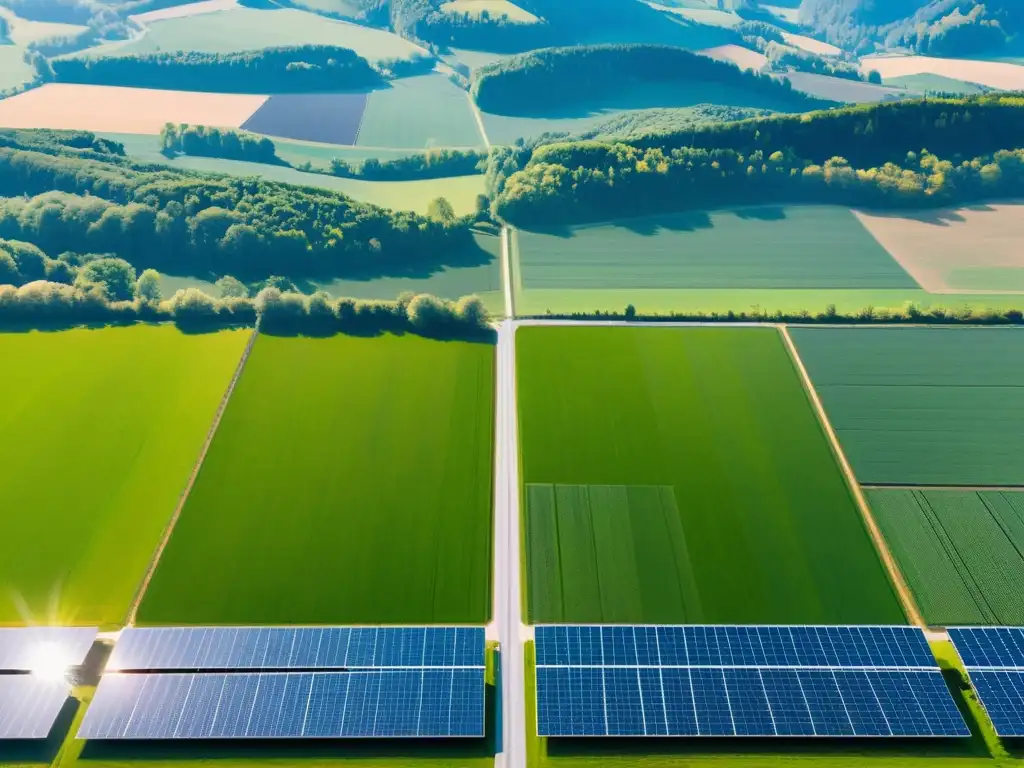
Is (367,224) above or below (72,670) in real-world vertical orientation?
above

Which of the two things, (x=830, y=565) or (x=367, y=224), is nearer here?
(x=830, y=565)

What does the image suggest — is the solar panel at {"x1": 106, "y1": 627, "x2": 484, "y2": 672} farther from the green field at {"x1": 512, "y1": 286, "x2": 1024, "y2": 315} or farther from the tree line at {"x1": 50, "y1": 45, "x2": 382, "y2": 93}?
the tree line at {"x1": 50, "y1": 45, "x2": 382, "y2": 93}

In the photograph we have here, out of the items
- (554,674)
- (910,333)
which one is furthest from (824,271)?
(554,674)

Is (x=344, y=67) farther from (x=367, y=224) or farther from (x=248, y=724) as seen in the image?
(x=248, y=724)

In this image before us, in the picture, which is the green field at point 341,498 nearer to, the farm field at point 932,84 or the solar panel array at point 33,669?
the solar panel array at point 33,669

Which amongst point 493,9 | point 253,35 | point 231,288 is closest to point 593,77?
point 493,9

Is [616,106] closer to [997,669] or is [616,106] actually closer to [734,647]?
[734,647]
